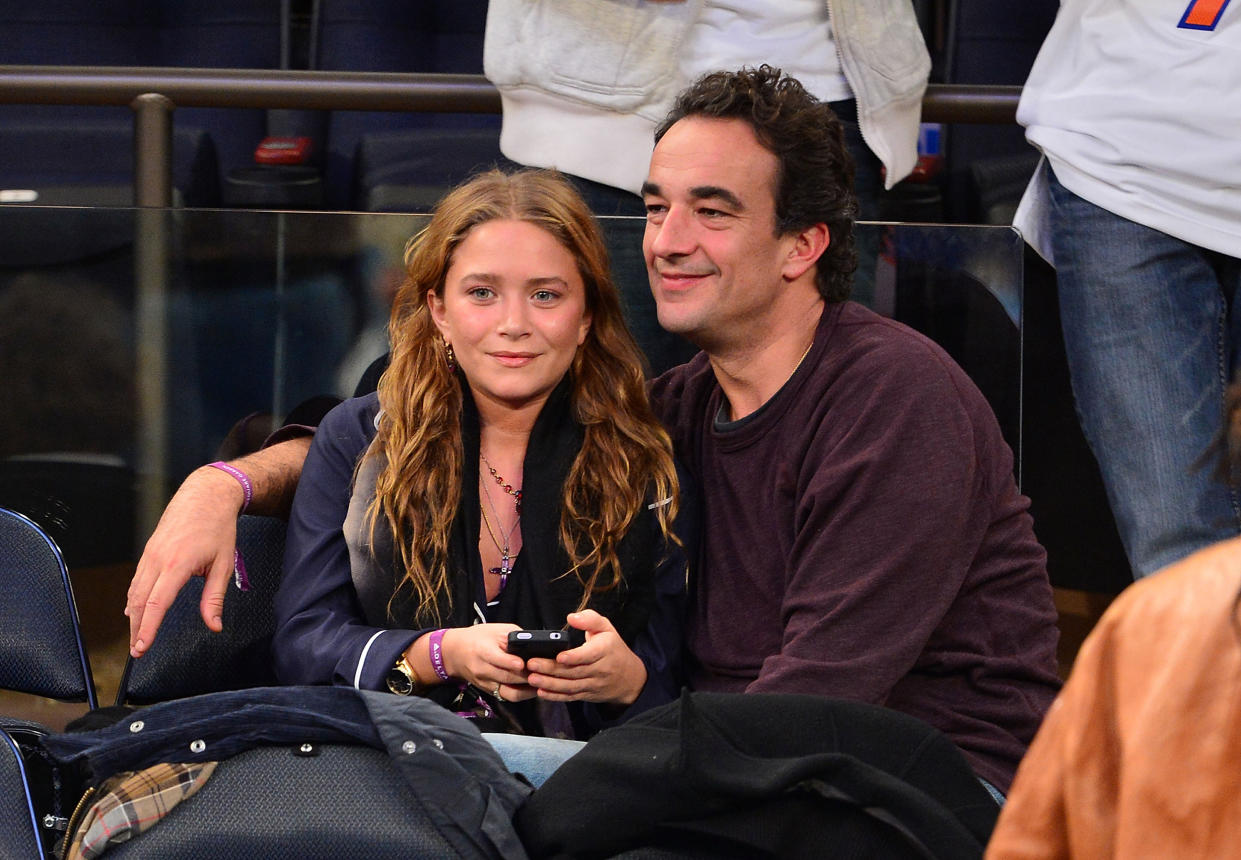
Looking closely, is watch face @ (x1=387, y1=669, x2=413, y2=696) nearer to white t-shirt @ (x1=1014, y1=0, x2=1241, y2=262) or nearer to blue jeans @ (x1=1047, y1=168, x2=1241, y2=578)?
blue jeans @ (x1=1047, y1=168, x2=1241, y2=578)

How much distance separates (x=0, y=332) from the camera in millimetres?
2348

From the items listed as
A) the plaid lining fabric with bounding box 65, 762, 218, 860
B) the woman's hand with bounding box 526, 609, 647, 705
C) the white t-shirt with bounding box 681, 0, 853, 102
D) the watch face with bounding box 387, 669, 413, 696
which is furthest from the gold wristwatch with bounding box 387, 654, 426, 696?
the white t-shirt with bounding box 681, 0, 853, 102

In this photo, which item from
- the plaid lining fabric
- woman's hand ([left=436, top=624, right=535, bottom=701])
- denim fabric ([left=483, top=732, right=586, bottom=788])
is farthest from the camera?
woman's hand ([left=436, top=624, right=535, bottom=701])

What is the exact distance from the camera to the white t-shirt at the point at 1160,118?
2.05 metres

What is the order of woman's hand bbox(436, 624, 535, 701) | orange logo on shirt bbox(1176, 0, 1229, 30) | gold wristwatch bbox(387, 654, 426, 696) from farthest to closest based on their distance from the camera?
orange logo on shirt bbox(1176, 0, 1229, 30) → gold wristwatch bbox(387, 654, 426, 696) → woman's hand bbox(436, 624, 535, 701)

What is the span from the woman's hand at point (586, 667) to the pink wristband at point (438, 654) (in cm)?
12

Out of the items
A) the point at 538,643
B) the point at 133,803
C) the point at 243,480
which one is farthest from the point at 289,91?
the point at 133,803

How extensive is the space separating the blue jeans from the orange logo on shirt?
0.27 m

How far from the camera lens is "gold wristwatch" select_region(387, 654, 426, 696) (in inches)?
70.4

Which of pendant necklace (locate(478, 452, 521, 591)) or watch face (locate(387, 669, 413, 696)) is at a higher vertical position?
pendant necklace (locate(478, 452, 521, 591))

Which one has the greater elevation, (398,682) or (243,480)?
(243,480)

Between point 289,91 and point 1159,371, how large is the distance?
147 cm

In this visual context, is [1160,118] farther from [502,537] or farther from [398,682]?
[398,682]

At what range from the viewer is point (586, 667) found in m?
1.69
